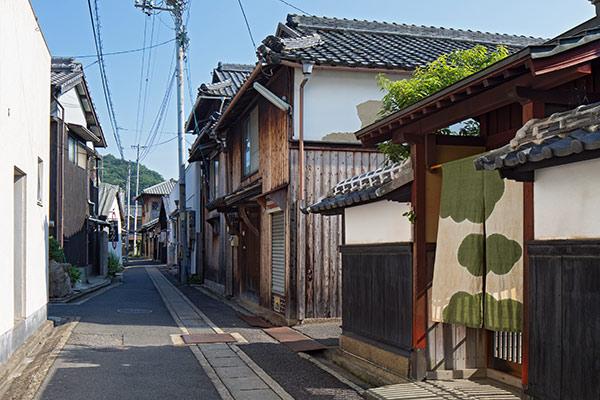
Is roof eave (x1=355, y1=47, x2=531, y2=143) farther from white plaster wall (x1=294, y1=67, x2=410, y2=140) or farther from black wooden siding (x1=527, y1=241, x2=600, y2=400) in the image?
white plaster wall (x1=294, y1=67, x2=410, y2=140)

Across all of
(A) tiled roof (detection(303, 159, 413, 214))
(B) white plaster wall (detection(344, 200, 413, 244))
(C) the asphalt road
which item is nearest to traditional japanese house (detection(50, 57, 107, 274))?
(C) the asphalt road

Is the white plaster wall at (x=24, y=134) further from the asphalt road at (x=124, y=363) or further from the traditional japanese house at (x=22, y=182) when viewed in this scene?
the asphalt road at (x=124, y=363)

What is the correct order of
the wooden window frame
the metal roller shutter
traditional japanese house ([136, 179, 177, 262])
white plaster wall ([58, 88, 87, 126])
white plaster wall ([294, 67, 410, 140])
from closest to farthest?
1. white plaster wall ([294, 67, 410, 140])
2. the metal roller shutter
3. the wooden window frame
4. white plaster wall ([58, 88, 87, 126])
5. traditional japanese house ([136, 179, 177, 262])

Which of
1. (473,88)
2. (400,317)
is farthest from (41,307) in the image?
(473,88)

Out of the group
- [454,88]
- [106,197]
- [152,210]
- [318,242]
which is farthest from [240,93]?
[152,210]

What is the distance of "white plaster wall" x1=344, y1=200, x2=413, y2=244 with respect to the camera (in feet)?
31.9

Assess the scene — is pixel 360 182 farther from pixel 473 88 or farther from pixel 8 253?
pixel 8 253

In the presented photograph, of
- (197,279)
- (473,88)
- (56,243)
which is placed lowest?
(197,279)

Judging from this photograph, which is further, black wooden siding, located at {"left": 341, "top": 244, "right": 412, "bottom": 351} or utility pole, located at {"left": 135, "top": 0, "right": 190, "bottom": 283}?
utility pole, located at {"left": 135, "top": 0, "right": 190, "bottom": 283}

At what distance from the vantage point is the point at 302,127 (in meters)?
16.2

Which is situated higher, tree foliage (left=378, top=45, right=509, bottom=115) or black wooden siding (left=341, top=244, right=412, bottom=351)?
tree foliage (left=378, top=45, right=509, bottom=115)

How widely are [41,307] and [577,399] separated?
12179mm

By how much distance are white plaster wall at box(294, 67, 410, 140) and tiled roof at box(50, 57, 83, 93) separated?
12.5 meters

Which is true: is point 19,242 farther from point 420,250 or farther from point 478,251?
point 478,251
